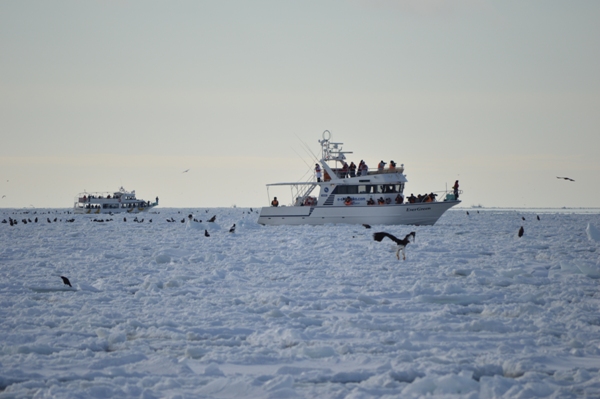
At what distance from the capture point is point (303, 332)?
27.7 feet

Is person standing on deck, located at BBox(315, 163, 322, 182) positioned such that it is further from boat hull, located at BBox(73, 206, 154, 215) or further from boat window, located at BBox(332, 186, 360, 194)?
boat hull, located at BBox(73, 206, 154, 215)

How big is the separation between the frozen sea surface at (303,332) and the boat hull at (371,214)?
68.6ft

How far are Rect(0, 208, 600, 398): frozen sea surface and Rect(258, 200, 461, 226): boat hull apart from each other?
20.9 metres

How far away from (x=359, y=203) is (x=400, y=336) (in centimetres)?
2993

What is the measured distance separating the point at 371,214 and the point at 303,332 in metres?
29.6

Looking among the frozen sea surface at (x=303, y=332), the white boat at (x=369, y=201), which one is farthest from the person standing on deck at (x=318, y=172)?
the frozen sea surface at (x=303, y=332)

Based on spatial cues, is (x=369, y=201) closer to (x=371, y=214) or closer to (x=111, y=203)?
(x=371, y=214)

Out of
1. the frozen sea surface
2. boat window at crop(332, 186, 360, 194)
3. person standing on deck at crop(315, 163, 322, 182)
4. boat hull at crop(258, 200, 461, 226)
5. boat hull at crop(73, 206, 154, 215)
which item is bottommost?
the frozen sea surface

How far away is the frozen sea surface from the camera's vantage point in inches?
245

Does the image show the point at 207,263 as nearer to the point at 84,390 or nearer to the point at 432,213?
the point at 84,390

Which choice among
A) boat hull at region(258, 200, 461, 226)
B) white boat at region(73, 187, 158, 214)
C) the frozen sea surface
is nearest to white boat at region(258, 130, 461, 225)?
boat hull at region(258, 200, 461, 226)

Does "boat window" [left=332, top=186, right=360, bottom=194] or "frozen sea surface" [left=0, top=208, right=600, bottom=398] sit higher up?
"boat window" [left=332, top=186, right=360, bottom=194]

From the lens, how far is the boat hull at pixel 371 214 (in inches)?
1470

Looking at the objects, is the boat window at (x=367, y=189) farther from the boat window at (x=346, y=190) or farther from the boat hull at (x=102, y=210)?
the boat hull at (x=102, y=210)
